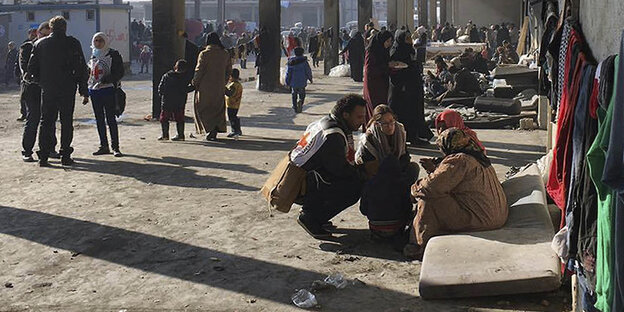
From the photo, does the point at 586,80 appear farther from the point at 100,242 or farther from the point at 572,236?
the point at 100,242

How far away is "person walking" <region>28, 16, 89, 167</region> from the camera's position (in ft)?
32.7

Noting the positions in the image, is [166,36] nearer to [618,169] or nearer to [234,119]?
[234,119]

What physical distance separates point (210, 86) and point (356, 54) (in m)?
11.5

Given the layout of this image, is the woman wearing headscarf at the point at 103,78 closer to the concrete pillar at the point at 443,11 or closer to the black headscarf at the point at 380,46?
the black headscarf at the point at 380,46

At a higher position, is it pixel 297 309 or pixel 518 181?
pixel 518 181

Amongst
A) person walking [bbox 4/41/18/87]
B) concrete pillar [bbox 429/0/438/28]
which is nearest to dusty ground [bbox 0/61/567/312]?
person walking [bbox 4/41/18/87]

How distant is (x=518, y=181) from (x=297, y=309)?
2.48 m

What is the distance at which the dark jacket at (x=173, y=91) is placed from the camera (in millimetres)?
11828

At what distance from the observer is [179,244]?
686cm

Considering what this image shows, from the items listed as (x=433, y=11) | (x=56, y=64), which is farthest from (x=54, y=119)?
(x=433, y=11)

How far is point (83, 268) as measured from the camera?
6.32 metres

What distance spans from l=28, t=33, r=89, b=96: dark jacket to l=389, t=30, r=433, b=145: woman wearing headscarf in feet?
11.8

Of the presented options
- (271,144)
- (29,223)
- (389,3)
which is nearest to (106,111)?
(271,144)

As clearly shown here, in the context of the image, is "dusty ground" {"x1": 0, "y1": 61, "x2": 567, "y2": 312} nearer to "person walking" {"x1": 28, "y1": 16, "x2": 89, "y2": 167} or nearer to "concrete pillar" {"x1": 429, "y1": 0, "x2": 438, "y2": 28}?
"person walking" {"x1": 28, "y1": 16, "x2": 89, "y2": 167}
